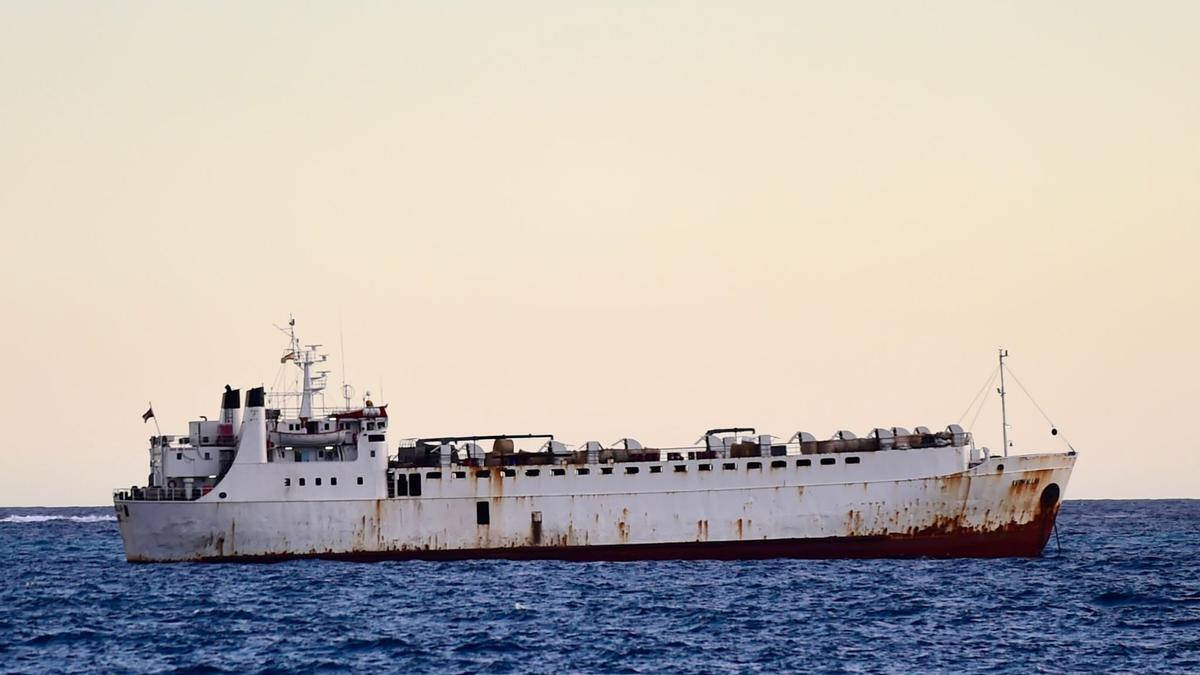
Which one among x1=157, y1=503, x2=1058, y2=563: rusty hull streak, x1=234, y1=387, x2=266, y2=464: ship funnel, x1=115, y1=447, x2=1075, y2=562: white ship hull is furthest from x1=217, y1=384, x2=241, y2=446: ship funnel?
x1=157, y1=503, x2=1058, y2=563: rusty hull streak

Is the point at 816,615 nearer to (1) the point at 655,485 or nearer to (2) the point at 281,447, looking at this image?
(1) the point at 655,485

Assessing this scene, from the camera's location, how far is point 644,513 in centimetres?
6688

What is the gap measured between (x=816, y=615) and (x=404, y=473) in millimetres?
24486

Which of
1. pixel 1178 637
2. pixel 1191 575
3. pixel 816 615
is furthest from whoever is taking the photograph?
pixel 1191 575

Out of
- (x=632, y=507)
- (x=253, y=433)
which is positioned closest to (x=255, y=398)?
(x=253, y=433)

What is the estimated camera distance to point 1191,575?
211 feet

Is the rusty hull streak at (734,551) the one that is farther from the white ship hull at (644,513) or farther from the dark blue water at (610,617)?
the dark blue water at (610,617)

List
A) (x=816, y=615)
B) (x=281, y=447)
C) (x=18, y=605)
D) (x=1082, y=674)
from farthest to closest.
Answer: (x=281, y=447), (x=18, y=605), (x=816, y=615), (x=1082, y=674)

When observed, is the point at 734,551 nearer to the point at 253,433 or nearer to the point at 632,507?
the point at 632,507

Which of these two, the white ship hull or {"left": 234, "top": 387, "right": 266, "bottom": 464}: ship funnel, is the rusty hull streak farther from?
{"left": 234, "top": 387, "right": 266, "bottom": 464}: ship funnel

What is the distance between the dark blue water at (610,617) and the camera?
41719mm

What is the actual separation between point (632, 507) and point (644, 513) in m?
0.62

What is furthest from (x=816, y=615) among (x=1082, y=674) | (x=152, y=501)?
(x=152, y=501)

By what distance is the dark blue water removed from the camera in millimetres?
41719
